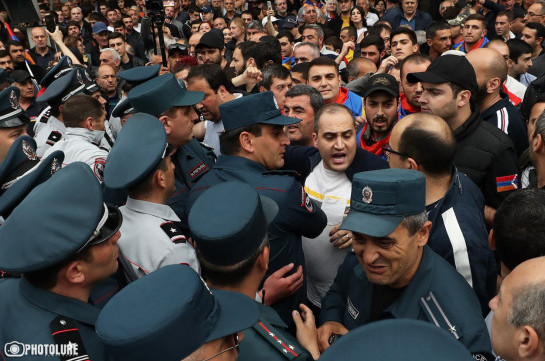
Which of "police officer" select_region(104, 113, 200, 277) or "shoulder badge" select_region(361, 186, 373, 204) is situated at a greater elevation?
"shoulder badge" select_region(361, 186, 373, 204)

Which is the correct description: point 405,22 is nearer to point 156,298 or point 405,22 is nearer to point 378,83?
point 378,83

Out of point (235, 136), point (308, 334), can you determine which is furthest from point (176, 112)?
point (308, 334)

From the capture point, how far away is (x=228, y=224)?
2.04m

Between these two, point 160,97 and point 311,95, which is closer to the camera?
point 160,97

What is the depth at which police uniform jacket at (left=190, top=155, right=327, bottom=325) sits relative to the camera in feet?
8.59

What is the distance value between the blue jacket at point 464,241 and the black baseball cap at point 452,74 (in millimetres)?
1113

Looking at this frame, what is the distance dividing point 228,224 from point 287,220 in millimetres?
626

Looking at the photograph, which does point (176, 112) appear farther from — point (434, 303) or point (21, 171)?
point (434, 303)

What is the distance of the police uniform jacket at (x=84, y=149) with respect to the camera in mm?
3751

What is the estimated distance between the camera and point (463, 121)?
3430mm

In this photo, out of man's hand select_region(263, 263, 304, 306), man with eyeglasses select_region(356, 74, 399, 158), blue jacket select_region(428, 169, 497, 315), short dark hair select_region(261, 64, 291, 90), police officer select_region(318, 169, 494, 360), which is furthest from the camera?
short dark hair select_region(261, 64, 291, 90)

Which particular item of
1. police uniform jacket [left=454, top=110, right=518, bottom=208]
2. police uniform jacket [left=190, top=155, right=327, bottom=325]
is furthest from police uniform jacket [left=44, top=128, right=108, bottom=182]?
police uniform jacket [left=454, top=110, right=518, bottom=208]

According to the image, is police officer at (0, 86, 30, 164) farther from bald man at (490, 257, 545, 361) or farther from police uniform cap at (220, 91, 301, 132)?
bald man at (490, 257, 545, 361)

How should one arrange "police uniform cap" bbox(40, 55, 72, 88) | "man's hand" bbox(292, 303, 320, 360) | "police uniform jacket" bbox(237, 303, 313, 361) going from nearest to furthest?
1. "police uniform jacket" bbox(237, 303, 313, 361)
2. "man's hand" bbox(292, 303, 320, 360)
3. "police uniform cap" bbox(40, 55, 72, 88)
